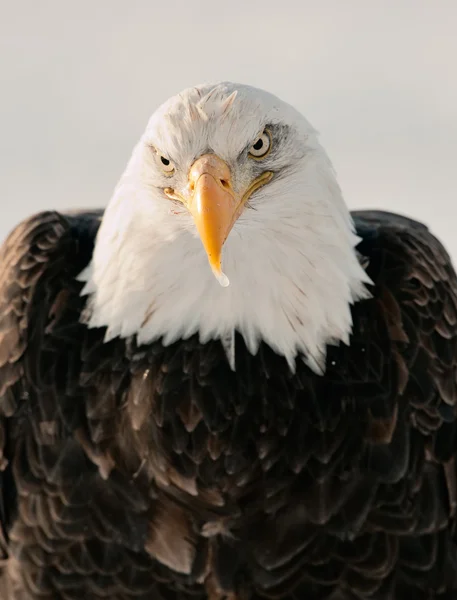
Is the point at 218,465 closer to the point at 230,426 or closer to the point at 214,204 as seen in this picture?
A: the point at 230,426

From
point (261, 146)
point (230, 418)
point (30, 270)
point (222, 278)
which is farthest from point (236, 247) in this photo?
point (30, 270)

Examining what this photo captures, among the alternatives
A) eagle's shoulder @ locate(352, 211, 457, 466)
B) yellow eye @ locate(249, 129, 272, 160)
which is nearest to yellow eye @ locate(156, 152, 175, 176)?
yellow eye @ locate(249, 129, 272, 160)

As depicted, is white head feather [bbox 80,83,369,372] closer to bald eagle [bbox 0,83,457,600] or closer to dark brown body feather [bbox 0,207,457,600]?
bald eagle [bbox 0,83,457,600]

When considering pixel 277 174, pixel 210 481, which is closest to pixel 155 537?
pixel 210 481

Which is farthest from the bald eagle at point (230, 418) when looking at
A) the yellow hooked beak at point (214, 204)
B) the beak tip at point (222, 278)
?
the yellow hooked beak at point (214, 204)

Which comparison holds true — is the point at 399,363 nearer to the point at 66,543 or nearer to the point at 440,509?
the point at 440,509
